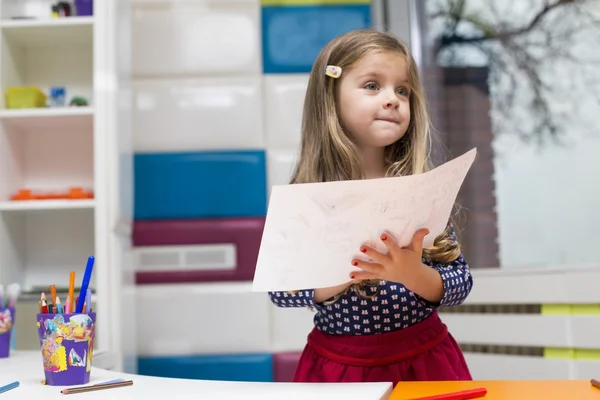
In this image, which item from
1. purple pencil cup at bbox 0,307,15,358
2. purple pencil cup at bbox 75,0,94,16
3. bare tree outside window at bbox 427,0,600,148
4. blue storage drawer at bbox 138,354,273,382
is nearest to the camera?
purple pencil cup at bbox 0,307,15,358

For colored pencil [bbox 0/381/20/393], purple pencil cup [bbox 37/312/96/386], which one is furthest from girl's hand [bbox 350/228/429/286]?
colored pencil [bbox 0/381/20/393]

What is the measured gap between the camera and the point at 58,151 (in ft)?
7.11

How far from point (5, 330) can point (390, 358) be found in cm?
87

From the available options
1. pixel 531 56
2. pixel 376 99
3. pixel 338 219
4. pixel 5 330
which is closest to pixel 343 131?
pixel 376 99

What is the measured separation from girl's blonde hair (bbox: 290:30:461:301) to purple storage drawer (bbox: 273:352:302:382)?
100 cm

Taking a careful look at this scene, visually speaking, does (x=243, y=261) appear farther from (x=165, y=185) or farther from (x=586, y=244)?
(x=586, y=244)

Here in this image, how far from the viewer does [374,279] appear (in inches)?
47.2

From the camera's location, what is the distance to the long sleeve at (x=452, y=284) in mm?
1154

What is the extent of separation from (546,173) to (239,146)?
1046 mm

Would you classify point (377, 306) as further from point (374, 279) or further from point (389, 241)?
point (389, 241)

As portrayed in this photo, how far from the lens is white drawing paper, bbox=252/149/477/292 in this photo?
35.3 inches

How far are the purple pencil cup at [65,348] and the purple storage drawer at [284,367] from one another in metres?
1.20

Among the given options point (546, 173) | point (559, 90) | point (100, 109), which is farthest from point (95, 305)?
point (559, 90)

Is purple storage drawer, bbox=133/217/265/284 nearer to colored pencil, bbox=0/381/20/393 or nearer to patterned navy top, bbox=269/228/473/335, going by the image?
patterned navy top, bbox=269/228/473/335
